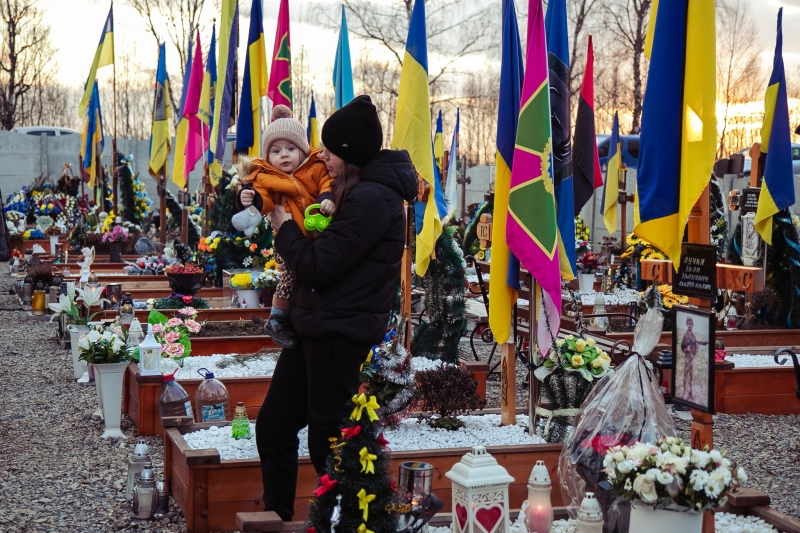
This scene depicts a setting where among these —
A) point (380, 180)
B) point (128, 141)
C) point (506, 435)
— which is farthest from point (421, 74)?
point (128, 141)

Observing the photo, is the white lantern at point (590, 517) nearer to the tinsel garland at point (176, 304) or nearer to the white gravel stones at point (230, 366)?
the white gravel stones at point (230, 366)

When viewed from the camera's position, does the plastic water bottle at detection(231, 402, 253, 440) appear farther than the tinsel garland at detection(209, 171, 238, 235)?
No

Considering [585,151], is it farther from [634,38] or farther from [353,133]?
[634,38]

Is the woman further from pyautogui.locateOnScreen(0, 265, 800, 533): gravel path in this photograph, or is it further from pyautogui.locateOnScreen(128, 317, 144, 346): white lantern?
pyautogui.locateOnScreen(128, 317, 144, 346): white lantern

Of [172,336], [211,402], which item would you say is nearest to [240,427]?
[211,402]

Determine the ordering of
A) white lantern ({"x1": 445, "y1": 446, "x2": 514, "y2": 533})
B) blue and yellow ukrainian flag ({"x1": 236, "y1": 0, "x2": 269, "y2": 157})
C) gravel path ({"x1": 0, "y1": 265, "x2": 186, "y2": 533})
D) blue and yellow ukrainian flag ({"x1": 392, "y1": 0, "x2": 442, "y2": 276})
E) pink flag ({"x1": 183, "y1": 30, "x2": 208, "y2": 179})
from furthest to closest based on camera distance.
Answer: pink flag ({"x1": 183, "y1": 30, "x2": 208, "y2": 179})
blue and yellow ukrainian flag ({"x1": 236, "y1": 0, "x2": 269, "y2": 157})
blue and yellow ukrainian flag ({"x1": 392, "y1": 0, "x2": 442, "y2": 276})
gravel path ({"x1": 0, "y1": 265, "x2": 186, "y2": 533})
white lantern ({"x1": 445, "y1": 446, "x2": 514, "y2": 533})

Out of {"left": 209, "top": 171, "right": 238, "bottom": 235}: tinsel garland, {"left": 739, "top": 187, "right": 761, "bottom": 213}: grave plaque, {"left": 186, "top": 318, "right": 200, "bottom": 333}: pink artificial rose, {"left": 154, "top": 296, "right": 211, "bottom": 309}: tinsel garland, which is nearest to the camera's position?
{"left": 186, "top": 318, "right": 200, "bottom": 333}: pink artificial rose

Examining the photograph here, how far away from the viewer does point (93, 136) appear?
2155cm

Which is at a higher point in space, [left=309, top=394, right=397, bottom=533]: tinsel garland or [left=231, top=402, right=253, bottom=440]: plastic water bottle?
[left=309, top=394, right=397, bottom=533]: tinsel garland

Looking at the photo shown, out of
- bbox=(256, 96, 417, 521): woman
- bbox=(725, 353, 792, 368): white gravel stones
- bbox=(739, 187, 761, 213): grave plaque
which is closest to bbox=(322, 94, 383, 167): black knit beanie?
bbox=(256, 96, 417, 521): woman

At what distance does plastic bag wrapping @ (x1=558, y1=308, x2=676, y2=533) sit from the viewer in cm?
394

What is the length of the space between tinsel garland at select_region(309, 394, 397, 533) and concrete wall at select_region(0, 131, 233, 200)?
99.9 ft

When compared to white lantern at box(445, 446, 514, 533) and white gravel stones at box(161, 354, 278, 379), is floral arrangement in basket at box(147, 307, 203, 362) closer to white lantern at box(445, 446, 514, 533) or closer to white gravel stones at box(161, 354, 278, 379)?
white gravel stones at box(161, 354, 278, 379)

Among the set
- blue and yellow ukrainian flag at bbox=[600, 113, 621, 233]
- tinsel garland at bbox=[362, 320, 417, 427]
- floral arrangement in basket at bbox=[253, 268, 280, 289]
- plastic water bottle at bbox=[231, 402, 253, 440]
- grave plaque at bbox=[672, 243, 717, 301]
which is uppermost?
blue and yellow ukrainian flag at bbox=[600, 113, 621, 233]
